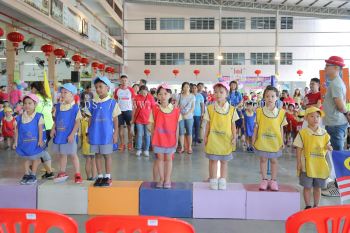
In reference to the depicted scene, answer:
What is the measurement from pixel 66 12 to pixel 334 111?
33.4 ft

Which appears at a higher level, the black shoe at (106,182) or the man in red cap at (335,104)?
the man in red cap at (335,104)

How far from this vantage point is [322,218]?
1.63 metres

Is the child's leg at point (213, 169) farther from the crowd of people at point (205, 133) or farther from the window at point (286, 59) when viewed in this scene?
the window at point (286, 59)

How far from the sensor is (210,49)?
2381 cm

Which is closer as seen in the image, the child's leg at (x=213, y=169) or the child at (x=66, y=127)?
the child's leg at (x=213, y=169)

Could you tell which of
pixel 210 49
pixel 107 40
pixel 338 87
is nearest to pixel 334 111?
pixel 338 87

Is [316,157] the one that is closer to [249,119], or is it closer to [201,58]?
[249,119]

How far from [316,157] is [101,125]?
2.31 meters

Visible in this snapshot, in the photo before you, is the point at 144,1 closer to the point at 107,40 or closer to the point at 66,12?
the point at 107,40

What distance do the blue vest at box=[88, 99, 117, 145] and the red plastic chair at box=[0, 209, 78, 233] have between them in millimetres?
2444

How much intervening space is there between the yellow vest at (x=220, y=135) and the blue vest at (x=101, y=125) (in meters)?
1.11

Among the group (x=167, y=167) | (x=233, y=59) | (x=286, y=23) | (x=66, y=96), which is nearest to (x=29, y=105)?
(x=66, y=96)

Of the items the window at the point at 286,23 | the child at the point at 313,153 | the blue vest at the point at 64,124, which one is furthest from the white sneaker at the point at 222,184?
the window at the point at 286,23

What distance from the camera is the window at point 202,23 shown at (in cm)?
2392
